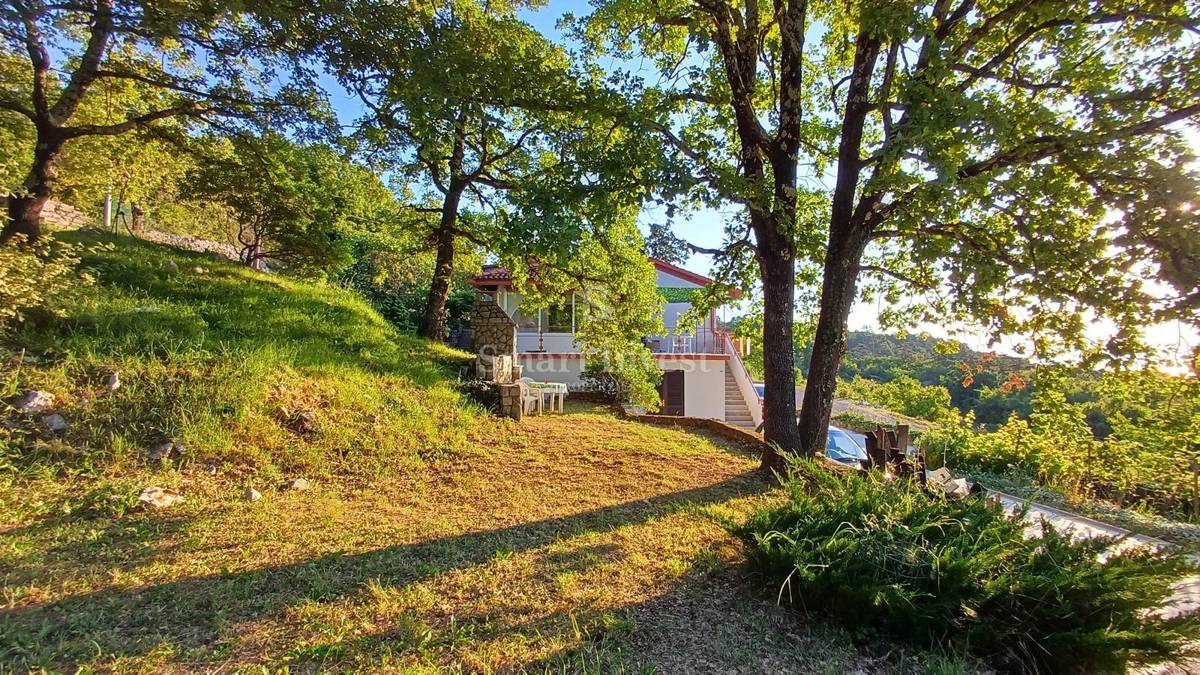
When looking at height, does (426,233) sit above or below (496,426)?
above

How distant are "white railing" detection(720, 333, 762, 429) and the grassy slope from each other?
7887 millimetres

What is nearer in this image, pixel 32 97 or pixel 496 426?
pixel 32 97

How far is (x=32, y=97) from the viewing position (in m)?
5.72

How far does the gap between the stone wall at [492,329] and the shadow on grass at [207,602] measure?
7.01 m

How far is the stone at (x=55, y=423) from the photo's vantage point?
12.3 ft

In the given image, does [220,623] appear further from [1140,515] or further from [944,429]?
[944,429]

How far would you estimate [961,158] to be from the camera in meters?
3.54

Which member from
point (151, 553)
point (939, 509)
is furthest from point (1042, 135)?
point (151, 553)

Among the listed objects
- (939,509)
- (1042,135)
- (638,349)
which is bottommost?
(939,509)

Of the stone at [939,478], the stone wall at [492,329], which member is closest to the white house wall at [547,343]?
the stone wall at [492,329]

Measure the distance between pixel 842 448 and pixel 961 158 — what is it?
7465 mm

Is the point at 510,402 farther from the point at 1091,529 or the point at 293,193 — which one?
the point at 1091,529

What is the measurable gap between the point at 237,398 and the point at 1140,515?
10.0m

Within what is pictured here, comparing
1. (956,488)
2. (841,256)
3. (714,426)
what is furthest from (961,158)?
(714,426)
